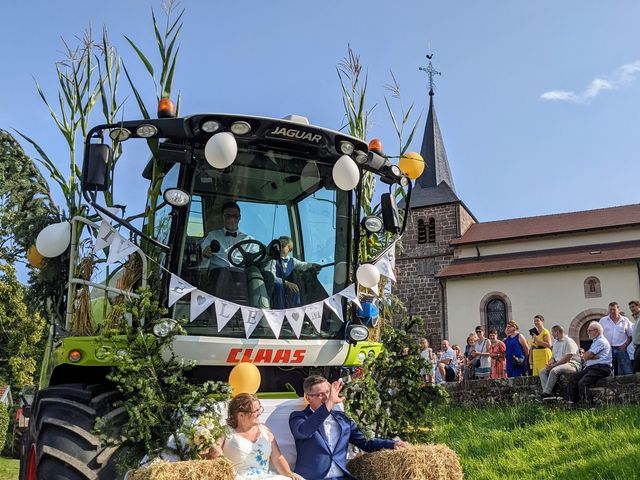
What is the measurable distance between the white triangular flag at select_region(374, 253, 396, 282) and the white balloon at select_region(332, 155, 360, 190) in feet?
2.67

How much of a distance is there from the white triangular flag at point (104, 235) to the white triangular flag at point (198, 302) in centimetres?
82

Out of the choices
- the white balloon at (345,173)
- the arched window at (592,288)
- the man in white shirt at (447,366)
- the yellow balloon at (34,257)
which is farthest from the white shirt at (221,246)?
the arched window at (592,288)

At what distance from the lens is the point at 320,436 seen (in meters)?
5.29

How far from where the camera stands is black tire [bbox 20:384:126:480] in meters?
4.62

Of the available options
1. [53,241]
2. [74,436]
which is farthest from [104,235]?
[74,436]

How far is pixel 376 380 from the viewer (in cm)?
620

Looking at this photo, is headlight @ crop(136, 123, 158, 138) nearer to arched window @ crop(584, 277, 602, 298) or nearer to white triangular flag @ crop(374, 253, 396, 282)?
white triangular flag @ crop(374, 253, 396, 282)

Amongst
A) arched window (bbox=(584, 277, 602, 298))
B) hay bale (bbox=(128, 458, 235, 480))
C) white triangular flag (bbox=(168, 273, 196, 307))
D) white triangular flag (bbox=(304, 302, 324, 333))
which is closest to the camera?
hay bale (bbox=(128, 458, 235, 480))

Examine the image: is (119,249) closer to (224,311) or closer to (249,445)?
(224,311)

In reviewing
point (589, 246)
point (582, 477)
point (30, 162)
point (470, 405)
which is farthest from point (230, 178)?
point (589, 246)

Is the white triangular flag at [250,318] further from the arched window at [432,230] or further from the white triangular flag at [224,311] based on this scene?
the arched window at [432,230]

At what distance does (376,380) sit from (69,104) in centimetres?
375

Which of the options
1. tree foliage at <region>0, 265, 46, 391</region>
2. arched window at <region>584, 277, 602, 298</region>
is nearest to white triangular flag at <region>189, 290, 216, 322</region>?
tree foliage at <region>0, 265, 46, 391</region>

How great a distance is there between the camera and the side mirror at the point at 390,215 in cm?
622
